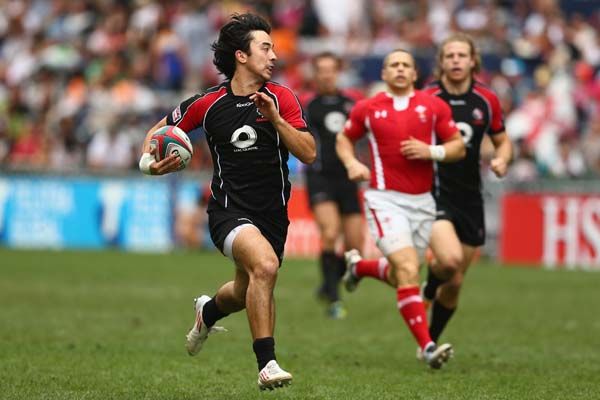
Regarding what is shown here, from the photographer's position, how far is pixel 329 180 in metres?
14.6

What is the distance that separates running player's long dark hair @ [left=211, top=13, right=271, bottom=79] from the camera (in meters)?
8.34

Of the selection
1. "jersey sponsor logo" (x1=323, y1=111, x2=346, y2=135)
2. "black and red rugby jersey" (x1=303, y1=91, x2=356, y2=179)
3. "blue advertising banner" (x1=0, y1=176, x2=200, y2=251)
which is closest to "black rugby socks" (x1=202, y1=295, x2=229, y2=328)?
"black and red rugby jersey" (x1=303, y1=91, x2=356, y2=179)

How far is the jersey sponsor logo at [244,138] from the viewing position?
8.22 meters

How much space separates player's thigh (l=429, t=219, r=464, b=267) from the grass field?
0.85 m

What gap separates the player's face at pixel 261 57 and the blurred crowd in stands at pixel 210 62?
12941 mm

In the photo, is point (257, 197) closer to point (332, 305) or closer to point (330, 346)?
point (330, 346)

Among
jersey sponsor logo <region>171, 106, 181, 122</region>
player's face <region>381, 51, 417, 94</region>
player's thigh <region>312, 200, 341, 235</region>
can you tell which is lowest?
player's thigh <region>312, 200, 341, 235</region>

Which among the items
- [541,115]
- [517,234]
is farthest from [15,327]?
[541,115]

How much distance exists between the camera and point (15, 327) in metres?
12.1

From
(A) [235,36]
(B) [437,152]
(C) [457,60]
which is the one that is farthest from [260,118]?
(C) [457,60]

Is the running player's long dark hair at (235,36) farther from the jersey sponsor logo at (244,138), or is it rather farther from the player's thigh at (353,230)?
the player's thigh at (353,230)

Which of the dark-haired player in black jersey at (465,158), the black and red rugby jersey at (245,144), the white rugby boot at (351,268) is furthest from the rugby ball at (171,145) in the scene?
the white rugby boot at (351,268)

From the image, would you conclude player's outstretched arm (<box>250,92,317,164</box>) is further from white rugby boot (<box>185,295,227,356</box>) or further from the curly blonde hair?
the curly blonde hair

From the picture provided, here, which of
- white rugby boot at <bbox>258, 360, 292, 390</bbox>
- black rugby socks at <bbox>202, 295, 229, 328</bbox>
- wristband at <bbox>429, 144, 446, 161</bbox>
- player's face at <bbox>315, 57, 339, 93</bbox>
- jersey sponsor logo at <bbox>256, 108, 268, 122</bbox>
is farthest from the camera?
player's face at <bbox>315, 57, 339, 93</bbox>
